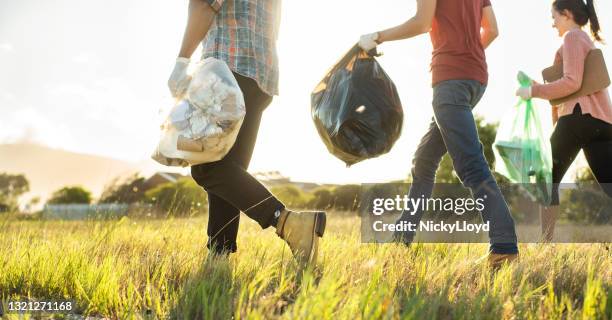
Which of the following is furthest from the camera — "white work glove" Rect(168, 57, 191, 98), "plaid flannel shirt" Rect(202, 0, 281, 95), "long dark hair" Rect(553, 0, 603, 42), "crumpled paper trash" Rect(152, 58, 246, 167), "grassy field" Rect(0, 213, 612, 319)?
"long dark hair" Rect(553, 0, 603, 42)

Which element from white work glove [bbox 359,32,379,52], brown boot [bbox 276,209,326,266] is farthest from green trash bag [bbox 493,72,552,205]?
brown boot [bbox 276,209,326,266]

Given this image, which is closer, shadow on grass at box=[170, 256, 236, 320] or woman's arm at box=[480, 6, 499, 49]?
shadow on grass at box=[170, 256, 236, 320]

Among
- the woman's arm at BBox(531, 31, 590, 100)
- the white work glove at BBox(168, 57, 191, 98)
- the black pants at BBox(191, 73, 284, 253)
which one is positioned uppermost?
the woman's arm at BBox(531, 31, 590, 100)

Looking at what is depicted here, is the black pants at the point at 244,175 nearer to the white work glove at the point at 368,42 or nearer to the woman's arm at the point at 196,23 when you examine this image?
the woman's arm at the point at 196,23

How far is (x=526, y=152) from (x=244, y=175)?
186cm

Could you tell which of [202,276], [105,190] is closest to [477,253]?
[202,276]

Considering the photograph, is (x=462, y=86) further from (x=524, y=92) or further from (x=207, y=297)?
(x=207, y=297)

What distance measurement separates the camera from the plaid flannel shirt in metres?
2.62

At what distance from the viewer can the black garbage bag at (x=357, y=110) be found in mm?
2646

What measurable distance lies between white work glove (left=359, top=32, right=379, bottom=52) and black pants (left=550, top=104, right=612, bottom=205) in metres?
1.48

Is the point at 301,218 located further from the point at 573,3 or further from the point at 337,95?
the point at 573,3

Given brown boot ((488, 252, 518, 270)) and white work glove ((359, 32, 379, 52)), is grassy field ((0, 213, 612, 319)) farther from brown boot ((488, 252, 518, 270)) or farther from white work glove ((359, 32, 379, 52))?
white work glove ((359, 32, 379, 52))

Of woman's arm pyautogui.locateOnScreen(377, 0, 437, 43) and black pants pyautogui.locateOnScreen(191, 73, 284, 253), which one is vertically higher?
woman's arm pyautogui.locateOnScreen(377, 0, 437, 43)

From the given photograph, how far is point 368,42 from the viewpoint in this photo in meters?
2.78
